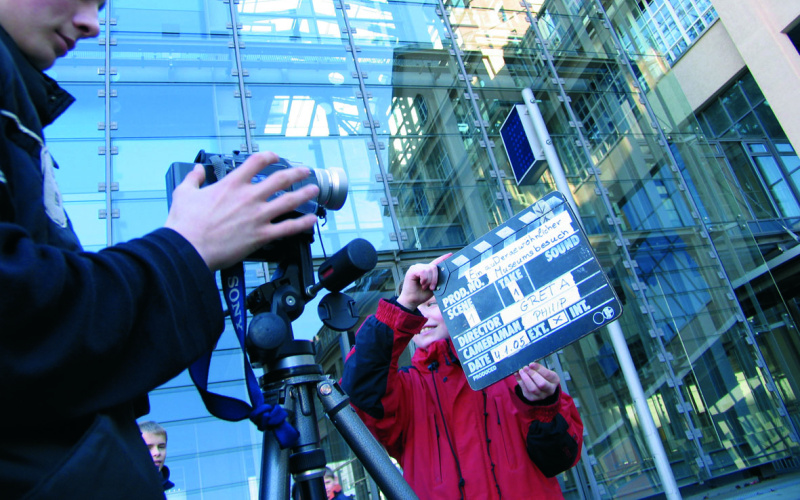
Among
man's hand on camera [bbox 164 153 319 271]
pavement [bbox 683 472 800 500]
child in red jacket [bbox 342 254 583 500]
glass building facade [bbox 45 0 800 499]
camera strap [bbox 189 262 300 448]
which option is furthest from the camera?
pavement [bbox 683 472 800 500]

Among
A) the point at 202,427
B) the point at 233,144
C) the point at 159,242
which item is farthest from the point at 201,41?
the point at 159,242

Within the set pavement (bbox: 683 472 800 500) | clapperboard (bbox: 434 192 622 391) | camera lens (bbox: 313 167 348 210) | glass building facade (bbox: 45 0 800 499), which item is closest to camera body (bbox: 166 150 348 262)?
camera lens (bbox: 313 167 348 210)

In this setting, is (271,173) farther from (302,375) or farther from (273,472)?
(273,472)

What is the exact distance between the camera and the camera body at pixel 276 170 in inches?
48.9

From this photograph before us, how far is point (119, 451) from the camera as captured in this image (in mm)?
666

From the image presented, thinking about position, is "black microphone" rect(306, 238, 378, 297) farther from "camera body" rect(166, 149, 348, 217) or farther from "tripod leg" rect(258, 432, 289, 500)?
"tripod leg" rect(258, 432, 289, 500)

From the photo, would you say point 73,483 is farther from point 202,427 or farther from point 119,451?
point 202,427

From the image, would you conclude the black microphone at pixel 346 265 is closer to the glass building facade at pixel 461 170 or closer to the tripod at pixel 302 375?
the tripod at pixel 302 375

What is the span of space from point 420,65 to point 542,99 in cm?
191

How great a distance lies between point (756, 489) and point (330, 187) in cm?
739

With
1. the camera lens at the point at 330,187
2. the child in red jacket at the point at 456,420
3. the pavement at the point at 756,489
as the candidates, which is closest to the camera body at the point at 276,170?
the camera lens at the point at 330,187

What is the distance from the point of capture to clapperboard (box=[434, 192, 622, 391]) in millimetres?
2188

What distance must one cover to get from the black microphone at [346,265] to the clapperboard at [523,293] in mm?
955

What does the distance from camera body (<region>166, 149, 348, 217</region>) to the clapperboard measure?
952 mm
